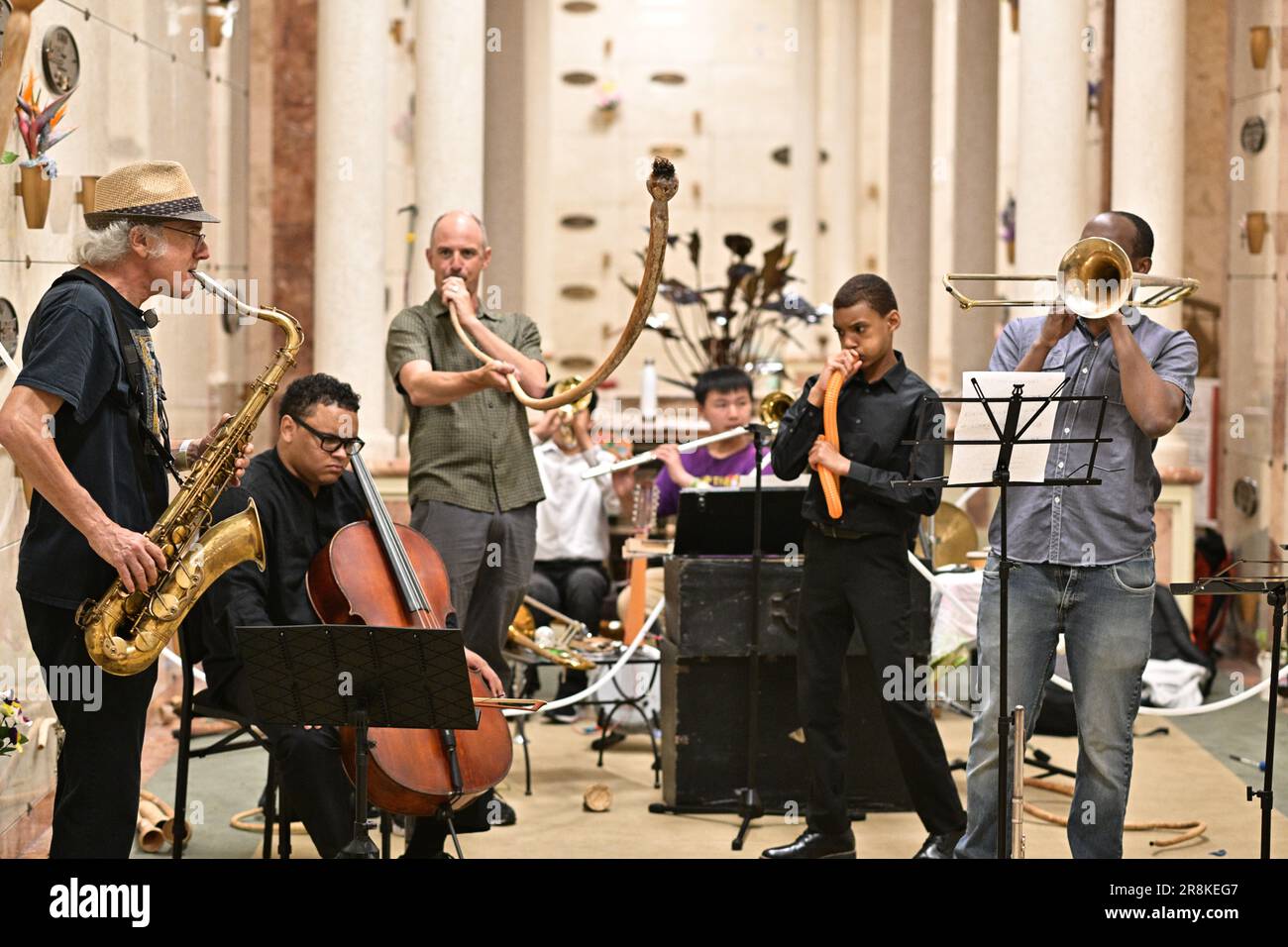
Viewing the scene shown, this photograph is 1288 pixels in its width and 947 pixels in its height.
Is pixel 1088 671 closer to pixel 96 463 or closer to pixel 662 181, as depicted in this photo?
pixel 662 181

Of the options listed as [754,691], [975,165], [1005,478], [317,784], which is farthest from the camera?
[975,165]

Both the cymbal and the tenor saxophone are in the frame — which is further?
the cymbal

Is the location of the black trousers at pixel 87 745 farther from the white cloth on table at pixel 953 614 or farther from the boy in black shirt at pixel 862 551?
the white cloth on table at pixel 953 614

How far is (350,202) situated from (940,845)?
184 inches

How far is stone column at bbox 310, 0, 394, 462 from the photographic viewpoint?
331 inches

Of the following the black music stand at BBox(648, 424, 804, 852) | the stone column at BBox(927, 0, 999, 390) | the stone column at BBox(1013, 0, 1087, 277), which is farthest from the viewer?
the stone column at BBox(927, 0, 999, 390)

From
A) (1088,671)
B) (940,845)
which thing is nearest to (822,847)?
(940,845)

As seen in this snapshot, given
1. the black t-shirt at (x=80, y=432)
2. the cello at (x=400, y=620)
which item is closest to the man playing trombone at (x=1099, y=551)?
the cello at (x=400, y=620)

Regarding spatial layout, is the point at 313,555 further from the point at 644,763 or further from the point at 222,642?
the point at 644,763

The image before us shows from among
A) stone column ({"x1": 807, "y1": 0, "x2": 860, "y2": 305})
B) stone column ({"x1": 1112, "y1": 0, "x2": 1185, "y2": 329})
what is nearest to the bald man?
stone column ({"x1": 1112, "y1": 0, "x2": 1185, "y2": 329})

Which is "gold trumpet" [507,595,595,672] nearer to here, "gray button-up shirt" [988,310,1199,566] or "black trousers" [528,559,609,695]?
"black trousers" [528,559,609,695]

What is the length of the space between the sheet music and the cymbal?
346 cm

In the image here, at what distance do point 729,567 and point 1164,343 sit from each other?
213cm

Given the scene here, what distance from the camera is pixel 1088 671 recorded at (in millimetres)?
4352
